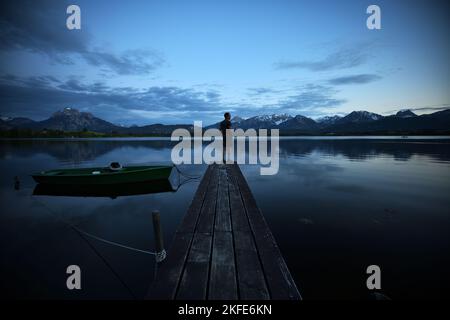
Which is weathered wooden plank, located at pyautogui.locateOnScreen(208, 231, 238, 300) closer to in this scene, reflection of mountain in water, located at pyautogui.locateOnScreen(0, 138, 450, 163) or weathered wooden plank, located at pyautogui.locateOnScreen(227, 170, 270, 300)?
weathered wooden plank, located at pyautogui.locateOnScreen(227, 170, 270, 300)

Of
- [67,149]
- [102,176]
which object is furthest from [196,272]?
[67,149]

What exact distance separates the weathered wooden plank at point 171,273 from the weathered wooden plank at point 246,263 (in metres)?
1.19

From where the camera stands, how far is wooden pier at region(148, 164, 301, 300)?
370 centimetres

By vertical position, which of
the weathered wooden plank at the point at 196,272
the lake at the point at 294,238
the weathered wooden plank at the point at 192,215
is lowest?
the lake at the point at 294,238

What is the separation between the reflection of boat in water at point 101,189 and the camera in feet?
56.8

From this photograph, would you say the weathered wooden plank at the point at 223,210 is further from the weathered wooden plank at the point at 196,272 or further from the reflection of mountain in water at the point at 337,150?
the reflection of mountain in water at the point at 337,150

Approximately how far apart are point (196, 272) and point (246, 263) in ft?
3.53

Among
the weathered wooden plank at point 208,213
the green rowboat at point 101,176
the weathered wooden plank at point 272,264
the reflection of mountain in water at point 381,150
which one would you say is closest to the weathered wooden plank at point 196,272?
the weathered wooden plank at point 208,213

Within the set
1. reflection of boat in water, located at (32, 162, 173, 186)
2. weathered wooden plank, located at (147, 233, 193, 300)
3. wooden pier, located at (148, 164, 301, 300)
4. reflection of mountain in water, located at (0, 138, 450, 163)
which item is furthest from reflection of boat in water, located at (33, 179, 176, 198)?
reflection of mountain in water, located at (0, 138, 450, 163)

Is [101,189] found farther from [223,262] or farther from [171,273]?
[223,262]

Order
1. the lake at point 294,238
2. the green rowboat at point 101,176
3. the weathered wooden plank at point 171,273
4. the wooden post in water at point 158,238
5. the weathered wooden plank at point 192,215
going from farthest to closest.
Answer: the green rowboat at point 101,176, the lake at point 294,238, the weathered wooden plank at point 192,215, the wooden post in water at point 158,238, the weathered wooden plank at point 171,273

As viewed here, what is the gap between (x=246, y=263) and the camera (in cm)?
452
